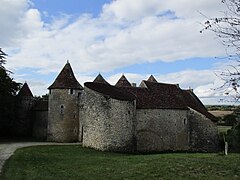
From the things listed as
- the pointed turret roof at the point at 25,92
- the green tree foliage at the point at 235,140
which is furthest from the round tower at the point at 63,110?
the green tree foliage at the point at 235,140

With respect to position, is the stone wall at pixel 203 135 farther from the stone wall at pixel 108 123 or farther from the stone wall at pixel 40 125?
the stone wall at pixel 40 125

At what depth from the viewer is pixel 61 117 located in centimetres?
3838

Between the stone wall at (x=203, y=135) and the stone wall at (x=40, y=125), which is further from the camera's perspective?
the stone wall at (x=40, y=125)

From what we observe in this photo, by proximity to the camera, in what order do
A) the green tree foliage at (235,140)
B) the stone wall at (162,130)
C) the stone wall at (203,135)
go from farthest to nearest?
1. the stone wall at (203,135)
2. the stone wall at (162,130)
3. the green tree foliage at (235,140)

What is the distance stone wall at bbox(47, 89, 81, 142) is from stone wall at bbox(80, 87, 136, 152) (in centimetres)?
811

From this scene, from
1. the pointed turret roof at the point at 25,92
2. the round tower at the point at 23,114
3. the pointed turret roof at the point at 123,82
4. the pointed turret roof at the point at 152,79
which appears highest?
the pointed turret roof at the point at 152,79

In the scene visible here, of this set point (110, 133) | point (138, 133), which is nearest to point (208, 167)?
point (110, 133)

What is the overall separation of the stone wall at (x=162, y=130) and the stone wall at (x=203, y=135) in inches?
31.1

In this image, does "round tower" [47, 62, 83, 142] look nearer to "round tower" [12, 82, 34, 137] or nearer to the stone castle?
the stone castle

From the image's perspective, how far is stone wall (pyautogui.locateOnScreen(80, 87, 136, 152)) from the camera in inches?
1131

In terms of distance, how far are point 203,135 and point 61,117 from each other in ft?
53.2

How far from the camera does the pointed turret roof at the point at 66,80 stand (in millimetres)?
38250

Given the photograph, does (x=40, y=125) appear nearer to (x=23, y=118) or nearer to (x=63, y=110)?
(x=23, y=118)

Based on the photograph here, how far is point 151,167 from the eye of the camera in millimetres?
15250
